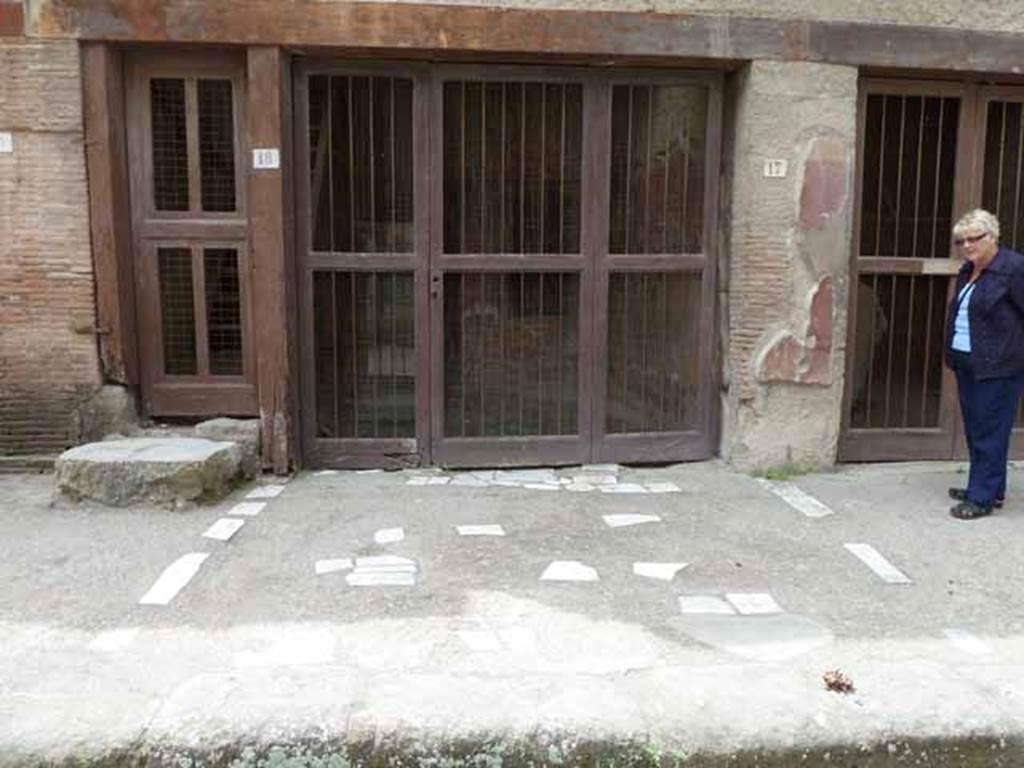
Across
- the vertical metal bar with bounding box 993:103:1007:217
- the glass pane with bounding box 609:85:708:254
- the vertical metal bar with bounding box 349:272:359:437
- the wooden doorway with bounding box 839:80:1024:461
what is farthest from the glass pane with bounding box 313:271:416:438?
the vertical metal bar with bounding box 993:103:1007:217

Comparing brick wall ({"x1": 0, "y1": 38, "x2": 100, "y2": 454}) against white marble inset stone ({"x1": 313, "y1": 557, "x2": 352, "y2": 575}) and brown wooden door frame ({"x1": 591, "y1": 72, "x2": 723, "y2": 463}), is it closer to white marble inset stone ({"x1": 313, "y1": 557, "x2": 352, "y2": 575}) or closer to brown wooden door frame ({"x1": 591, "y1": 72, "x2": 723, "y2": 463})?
white marble inset stone ({"x1": 313, "y1": 557, "x2": 352, "y2": 575})

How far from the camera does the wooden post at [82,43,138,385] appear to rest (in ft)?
16.7

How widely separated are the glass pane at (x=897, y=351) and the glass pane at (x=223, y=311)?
3.84 meters

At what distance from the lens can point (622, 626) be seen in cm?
352

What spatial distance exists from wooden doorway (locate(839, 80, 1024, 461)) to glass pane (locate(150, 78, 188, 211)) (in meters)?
4.06

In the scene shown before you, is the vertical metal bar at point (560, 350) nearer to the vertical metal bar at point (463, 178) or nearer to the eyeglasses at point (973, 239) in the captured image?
the vertical metal bar at point (463, 178)

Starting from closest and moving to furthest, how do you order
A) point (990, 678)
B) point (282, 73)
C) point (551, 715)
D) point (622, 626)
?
point (551, 715)
point (990, 678)
point (622, 626)
point (282, 73)

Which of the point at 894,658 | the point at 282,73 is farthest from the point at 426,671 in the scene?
the point at 282,73

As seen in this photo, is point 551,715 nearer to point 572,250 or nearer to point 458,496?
point 458,496

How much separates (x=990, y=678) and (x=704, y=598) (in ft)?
3.58

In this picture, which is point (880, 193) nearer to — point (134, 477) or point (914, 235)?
point (914, 235)

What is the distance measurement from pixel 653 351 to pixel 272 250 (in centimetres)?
241

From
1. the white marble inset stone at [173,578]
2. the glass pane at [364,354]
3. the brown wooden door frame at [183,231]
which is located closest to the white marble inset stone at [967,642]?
the white marble inset stone at [173,578]

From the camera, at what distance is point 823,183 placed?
547 centimetres
